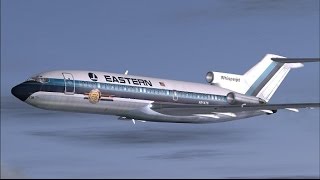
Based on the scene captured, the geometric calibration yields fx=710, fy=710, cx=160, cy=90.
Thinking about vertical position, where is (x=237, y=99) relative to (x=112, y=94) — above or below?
above

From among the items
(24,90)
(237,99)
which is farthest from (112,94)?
(237,99)

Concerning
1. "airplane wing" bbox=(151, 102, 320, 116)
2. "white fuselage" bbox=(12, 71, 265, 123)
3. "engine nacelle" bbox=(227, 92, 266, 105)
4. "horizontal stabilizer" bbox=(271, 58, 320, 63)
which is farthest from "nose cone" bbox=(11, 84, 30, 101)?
"horizontal stabilizer" bbox=(271, 58, 320, 63)

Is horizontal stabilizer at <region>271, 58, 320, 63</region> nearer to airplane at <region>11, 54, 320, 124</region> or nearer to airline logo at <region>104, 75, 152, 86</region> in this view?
airplane at <region>11, 54, 320, 124</region>

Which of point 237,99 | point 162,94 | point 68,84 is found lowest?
point 68,84

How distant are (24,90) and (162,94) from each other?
40.0 feet

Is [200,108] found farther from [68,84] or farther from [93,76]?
[68,84]

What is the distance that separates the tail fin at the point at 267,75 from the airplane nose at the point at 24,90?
24.9m

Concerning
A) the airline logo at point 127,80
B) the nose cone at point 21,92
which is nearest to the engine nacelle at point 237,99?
the airline logo at point 127,80

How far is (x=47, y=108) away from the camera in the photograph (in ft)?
168

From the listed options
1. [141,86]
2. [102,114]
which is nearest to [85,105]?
[102,114]

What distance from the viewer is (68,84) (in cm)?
5134

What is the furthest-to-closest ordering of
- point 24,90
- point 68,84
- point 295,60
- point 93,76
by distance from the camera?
1. point 295,60
2. point 93,76
3. point 68,84
4. point 24,90

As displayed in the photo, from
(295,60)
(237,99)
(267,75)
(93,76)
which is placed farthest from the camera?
(267,75)

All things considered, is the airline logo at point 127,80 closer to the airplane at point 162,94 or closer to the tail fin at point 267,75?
the airplane at point 162,94
